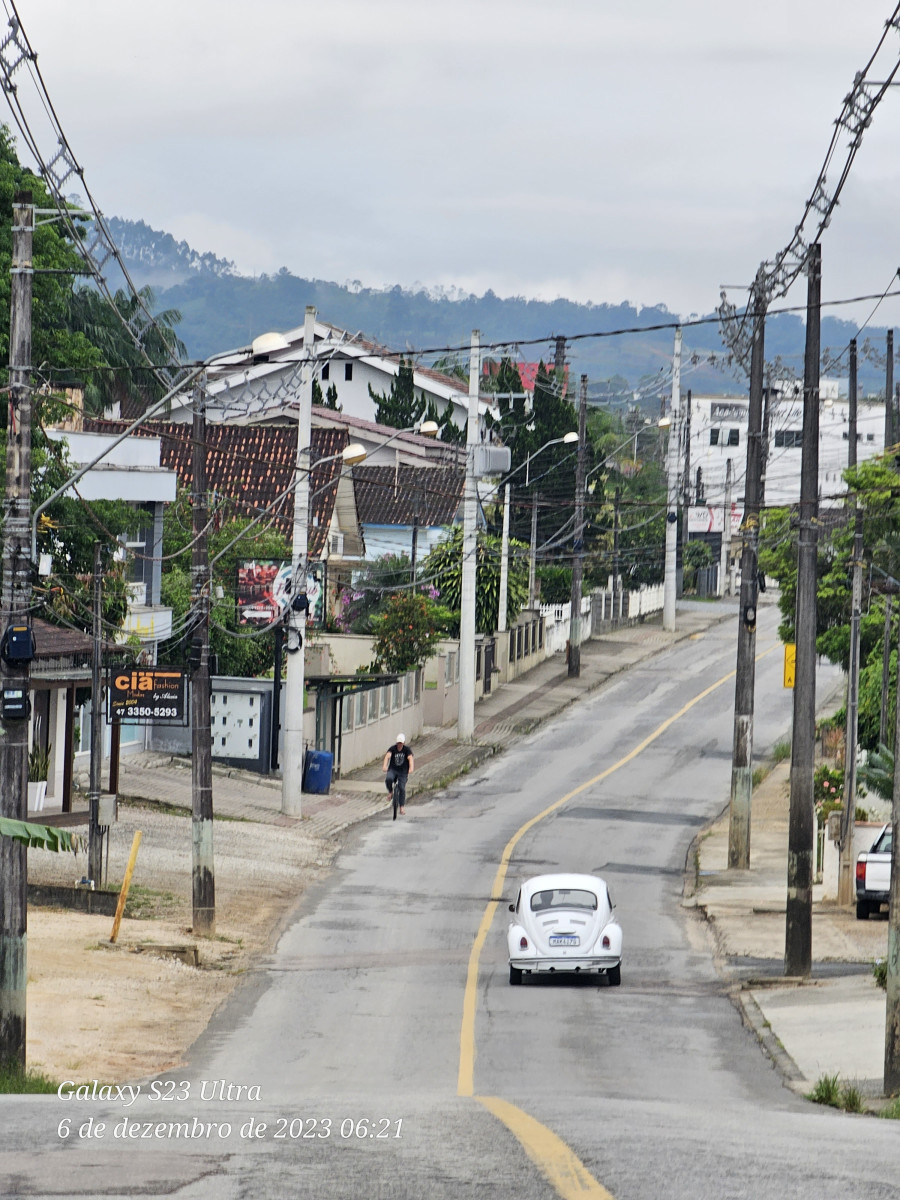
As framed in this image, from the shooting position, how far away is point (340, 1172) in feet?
33.1

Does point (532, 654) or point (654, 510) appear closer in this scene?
point (532, 654)

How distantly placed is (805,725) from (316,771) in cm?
2169

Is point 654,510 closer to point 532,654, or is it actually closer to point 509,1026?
point 532,654

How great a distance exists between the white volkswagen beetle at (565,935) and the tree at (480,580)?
3496cm

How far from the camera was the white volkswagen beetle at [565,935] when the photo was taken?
23.0 meters

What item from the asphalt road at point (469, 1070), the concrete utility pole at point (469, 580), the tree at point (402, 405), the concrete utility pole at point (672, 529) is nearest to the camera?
the asphalt road at point (469, 1070)

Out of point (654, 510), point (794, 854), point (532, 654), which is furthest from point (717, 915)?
point (654, 510)

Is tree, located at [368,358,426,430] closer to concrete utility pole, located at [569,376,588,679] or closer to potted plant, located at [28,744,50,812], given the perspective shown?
concrete utility pole, located at [569,376,588,679]

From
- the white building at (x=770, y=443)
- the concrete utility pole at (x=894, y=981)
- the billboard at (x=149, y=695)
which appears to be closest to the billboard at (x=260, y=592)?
the billboard at (x=149, y=695)

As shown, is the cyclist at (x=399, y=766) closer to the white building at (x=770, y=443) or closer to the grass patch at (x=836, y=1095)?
the grass patch at (x=836, y=1095)

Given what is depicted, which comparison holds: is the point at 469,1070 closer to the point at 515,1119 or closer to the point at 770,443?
the point at 515,1119

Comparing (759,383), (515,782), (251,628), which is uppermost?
(759,383)

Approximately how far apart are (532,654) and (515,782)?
22.3 metres

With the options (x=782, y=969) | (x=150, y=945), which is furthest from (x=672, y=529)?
(x=150, y=945)
